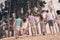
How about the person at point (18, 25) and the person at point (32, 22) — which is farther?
the person at point (32, 22)

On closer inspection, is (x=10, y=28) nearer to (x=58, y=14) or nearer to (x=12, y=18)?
(x=12, y=18)

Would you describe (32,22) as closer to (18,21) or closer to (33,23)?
(33,23)

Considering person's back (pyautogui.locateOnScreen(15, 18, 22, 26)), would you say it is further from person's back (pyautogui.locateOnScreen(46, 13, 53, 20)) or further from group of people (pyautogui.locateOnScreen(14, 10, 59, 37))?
person's back (pyautogui.locateOnScreen(46, 13, 53, 20))

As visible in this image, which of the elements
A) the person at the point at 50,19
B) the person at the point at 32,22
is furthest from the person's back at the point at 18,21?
the person at the point at 50,19

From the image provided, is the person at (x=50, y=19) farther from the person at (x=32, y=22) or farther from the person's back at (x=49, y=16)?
the person at (x=32, y=22)

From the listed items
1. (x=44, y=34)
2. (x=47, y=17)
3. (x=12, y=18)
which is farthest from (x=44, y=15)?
(x=12, y=18)

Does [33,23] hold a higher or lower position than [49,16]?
lower

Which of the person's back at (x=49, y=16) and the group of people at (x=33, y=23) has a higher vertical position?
→ the person's back at (x=49, y=16)

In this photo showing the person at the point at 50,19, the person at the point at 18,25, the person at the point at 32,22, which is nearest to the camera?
the person at the point at 18,25

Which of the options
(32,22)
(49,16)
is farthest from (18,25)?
(49,16)

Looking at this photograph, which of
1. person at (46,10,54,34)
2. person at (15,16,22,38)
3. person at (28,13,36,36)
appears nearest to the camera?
person at (15,16,22,38)

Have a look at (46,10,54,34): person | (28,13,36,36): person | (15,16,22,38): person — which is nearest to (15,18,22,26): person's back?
(15,16,22,38): person

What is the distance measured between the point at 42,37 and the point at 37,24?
0.57 metres

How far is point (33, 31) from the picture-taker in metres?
8.29
